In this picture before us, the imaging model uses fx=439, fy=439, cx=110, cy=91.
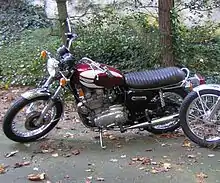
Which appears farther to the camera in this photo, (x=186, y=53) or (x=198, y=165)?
(x=186, y=53)

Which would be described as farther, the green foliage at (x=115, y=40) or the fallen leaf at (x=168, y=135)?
the green foliage at (x=115, y=40)

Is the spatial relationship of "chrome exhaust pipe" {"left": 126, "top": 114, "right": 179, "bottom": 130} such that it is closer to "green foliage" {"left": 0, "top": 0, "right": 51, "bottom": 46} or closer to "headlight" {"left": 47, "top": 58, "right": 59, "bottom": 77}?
"headlight" {"left": 47, "top": 58, "right": 59, "bottom": 77}

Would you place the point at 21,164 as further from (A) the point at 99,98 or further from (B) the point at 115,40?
(B) the point at 115,40

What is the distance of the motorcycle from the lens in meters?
4.44

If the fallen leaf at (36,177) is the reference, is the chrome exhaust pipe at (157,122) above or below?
above

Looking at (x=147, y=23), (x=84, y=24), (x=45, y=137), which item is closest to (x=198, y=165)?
(x=45, y=137)

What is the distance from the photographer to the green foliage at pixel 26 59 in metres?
7.61

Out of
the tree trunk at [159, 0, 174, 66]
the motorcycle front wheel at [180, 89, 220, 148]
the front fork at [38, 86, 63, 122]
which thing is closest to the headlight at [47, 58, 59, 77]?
the front fork at [38, 86, 63, 122]

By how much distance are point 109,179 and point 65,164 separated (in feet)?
1.77

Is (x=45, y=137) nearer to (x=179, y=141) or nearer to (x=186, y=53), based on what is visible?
(x=179, y=141)

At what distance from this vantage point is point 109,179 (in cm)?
376

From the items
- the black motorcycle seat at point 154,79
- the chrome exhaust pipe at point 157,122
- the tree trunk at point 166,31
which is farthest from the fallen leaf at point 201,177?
the tree trunk at point 166,31

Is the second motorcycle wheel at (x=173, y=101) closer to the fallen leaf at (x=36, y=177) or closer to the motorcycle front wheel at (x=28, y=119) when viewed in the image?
the motorcycle front wheel at (x=28, y=119)

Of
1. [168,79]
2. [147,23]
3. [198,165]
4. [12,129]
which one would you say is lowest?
[198,165]
